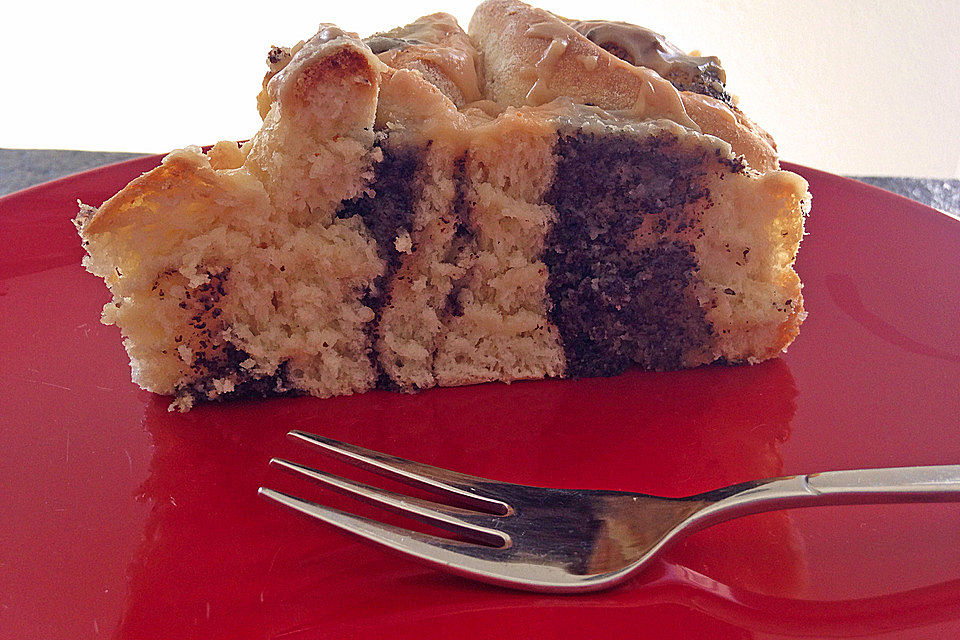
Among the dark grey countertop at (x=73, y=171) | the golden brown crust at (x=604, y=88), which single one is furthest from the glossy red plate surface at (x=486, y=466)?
the dark grey countertop at (x=73, y=171)

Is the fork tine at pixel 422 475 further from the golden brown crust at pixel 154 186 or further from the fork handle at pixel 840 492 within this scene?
the golden brown crust at pixel 154 186

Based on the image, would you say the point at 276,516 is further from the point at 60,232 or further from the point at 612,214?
the point at 60,232

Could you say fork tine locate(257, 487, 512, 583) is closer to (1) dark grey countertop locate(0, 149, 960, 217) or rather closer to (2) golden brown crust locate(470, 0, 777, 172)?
(2) golden brown crust locate(470, 0, 777, 172)

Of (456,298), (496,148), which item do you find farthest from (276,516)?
(496,148)

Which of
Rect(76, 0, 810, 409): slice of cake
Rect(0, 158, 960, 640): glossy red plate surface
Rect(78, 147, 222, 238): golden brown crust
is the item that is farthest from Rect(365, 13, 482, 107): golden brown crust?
Rect(0, 158, 960, 640): glossy red plate surface

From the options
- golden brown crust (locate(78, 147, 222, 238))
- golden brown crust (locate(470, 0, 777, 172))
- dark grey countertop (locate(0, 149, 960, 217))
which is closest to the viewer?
golden brown crust (locate(78, 147, 222, 238))

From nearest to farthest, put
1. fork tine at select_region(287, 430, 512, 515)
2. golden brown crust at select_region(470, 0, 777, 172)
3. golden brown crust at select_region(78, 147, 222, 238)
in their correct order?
1. fork tine at select_region(287, 430, 512, 515)
2. golden brown crust at select_region(78, 147, 222, 238)
3. golden brown crust at select_region(470, 0, 777, 172)

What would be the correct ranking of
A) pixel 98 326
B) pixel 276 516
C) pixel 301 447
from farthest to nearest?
1. pixel 98 326
2. pixel 301 447
3. pixel 276 516
